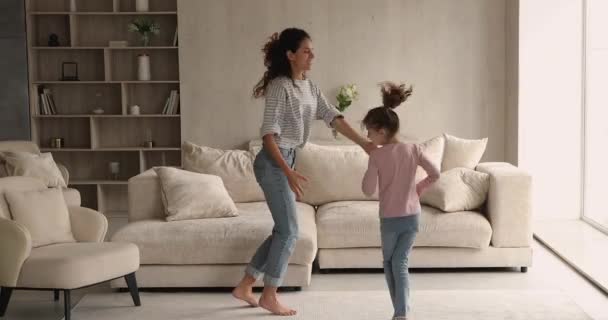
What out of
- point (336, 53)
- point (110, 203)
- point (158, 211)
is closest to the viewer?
point (158, 211)

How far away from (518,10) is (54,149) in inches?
171

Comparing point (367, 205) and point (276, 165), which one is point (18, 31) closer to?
point (367, 205)

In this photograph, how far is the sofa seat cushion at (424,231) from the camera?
17.3ft

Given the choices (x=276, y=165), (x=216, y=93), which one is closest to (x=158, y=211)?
(x=276, y=165)

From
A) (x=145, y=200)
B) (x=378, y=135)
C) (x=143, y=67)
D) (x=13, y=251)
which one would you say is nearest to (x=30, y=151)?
(x=143, y=67)

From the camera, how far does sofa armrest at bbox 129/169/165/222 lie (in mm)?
5387

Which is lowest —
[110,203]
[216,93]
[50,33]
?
[110,203]

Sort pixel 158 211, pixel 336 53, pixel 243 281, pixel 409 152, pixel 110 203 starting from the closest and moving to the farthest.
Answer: pixel 409 152 < pixel 243 281 < pixel 158 211 < pixel 336 53 < pixel 110 203

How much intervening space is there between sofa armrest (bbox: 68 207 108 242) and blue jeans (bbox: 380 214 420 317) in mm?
Answer: 1633

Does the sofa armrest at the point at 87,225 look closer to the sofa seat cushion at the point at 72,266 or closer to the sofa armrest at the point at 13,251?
the sofa seat cushion at the point at 72,266

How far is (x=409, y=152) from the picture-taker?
13.0ft

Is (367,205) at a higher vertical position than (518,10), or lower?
lower

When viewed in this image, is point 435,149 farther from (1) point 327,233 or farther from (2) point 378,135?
(2) point 378,135

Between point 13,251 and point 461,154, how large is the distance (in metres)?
2.96
